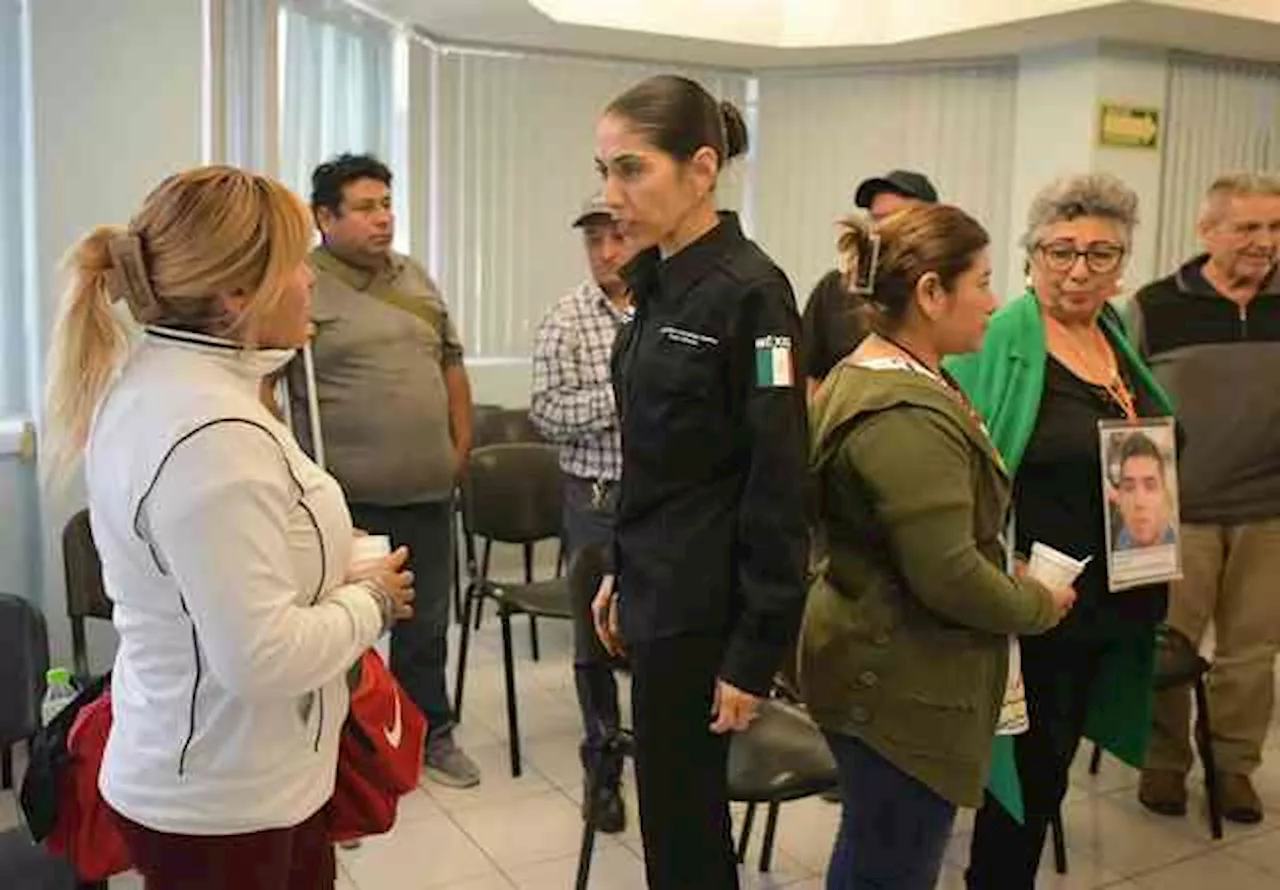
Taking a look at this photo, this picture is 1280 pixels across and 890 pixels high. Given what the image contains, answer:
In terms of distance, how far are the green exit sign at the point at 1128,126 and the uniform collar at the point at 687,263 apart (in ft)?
12.2

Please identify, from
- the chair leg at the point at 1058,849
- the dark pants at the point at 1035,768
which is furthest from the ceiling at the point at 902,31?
the dark pants at the point at 1035,768

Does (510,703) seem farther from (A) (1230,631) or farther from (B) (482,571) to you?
(A) (1230,631)

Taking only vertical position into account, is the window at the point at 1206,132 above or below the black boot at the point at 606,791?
above

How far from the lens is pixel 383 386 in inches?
113

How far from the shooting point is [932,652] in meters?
1.67

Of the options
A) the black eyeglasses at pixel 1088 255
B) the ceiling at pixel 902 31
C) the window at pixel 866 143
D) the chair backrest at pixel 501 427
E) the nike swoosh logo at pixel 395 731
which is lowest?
the nike swoosh logo at pixel 395 731

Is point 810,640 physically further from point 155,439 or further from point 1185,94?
point 1185,94

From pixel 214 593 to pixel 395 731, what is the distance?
480mm

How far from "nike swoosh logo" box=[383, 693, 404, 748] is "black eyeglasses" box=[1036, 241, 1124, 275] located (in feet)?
4.27

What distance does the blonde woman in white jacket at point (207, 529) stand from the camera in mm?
1226

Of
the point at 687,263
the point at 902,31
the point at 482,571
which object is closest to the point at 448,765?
the point at 482,571

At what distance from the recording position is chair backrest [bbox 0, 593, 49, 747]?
2340 millimetres

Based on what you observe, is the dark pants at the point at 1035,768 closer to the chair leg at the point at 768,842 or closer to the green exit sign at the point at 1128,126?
the chair leg at the point at 768,842

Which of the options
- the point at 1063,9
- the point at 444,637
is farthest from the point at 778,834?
the point at 1063,9
